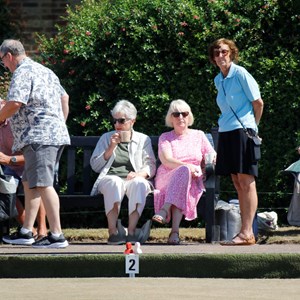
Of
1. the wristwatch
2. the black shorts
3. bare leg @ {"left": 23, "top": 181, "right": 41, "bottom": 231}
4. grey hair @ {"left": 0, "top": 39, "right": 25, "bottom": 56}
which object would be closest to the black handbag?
the wristwatch

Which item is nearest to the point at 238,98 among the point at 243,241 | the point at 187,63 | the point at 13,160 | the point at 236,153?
the point at 236,153

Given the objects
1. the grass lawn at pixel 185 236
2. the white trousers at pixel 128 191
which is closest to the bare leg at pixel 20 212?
the grass lawn at pixel 185 236

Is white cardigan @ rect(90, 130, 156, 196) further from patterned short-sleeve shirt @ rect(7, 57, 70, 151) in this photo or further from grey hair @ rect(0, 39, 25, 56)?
grey hair @ rect(0, 39, 25, 56)

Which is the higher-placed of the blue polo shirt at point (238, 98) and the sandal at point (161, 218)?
the blue polo shirt at point (238, 98)

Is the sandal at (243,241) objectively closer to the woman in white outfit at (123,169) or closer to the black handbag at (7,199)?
the woman in white outfit at (123,169)

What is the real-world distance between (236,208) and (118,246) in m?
1.17

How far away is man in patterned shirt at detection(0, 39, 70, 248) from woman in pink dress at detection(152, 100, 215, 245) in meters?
0.95

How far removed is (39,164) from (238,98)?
1.54 meters

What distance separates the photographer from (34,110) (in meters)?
9.87

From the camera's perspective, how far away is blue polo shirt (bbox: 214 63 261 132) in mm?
9930

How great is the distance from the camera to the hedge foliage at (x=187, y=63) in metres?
12.3

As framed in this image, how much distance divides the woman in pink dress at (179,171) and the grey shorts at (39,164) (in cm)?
102

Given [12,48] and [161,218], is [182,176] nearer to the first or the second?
[161,218]

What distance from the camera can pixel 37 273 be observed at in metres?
9.12
